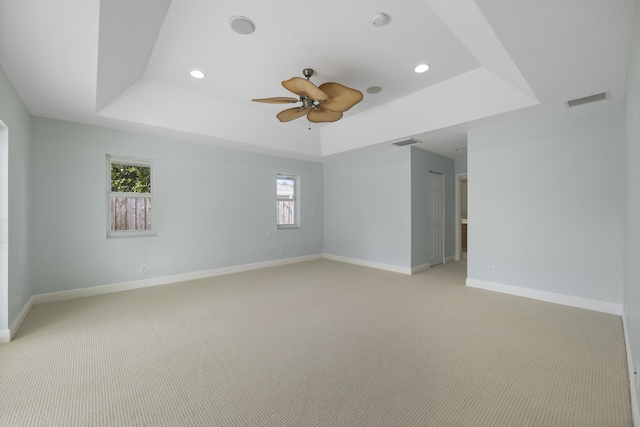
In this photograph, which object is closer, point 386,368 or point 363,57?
point 386,368

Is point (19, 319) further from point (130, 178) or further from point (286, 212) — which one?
point (286, 212)

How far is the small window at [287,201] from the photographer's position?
641 cm

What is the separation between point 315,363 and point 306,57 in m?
3.02

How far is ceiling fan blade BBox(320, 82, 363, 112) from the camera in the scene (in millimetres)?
2762

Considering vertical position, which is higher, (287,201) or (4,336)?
(287,201)

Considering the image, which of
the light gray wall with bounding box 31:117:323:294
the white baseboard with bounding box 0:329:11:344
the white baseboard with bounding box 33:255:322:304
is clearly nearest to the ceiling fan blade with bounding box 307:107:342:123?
the light gray wall with bounding box 31:117:323:294

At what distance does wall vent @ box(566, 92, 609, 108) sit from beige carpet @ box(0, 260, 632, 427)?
2.50 meters

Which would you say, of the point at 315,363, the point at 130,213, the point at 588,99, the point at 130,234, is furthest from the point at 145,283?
the point at 588,99

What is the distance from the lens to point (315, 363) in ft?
7.28

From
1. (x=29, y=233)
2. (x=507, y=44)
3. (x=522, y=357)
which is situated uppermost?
(x=507, y=44)

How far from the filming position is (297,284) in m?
4.62

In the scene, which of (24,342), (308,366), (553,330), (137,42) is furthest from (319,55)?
(24,342)

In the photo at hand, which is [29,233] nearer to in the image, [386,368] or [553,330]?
[386,368]

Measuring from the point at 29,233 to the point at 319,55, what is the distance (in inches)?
169
